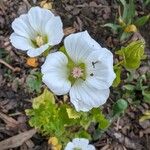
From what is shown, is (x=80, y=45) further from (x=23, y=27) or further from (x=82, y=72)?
(x=23, y=27)

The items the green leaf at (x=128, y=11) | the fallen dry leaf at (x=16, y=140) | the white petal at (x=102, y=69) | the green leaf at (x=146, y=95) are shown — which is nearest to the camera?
the white petal at (x=102, y=69)

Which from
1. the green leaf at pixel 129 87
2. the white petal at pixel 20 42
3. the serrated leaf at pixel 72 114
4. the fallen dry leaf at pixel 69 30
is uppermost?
the white petal at pixel 20 42

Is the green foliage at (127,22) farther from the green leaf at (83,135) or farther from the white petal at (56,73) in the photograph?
the white petal at (56,73)

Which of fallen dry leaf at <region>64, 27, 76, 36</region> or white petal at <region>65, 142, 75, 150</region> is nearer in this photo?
white petal at <region>65, 142, 75, 150</region>

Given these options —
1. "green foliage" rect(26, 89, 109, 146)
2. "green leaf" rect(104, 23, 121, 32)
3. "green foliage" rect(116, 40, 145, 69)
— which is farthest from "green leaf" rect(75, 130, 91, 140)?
"green leaf" rect(104, 23, 121, 32)

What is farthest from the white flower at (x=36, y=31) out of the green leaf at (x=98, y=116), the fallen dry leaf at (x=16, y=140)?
the fallen dry leaf at (x=16, y=140)

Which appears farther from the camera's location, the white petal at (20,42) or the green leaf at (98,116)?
the green leaf at (98,116)

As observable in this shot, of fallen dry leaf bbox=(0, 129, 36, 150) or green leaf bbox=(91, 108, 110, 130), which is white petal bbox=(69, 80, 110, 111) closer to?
green leaf bbox=(91, 108, 110, 130)
